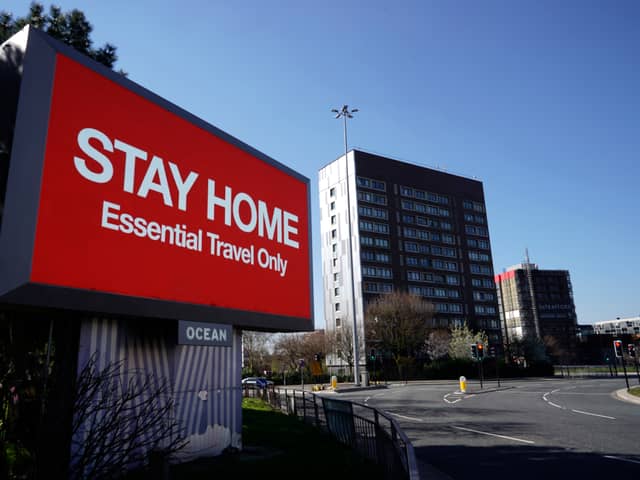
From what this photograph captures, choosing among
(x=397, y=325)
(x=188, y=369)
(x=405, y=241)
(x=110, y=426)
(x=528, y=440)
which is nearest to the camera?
(x=110, y=426)

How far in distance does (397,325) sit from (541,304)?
10296 cm

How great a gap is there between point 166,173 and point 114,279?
Result: 2438mm

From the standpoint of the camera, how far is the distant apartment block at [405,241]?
79625 mm

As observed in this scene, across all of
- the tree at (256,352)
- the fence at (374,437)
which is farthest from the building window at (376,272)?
the fence at (374,437)

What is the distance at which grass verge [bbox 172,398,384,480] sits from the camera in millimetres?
8586

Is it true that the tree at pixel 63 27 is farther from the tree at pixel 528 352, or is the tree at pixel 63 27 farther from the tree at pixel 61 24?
the tree at pixel 528 352

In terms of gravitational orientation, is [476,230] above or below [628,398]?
above

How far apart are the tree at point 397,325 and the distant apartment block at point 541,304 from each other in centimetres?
9040

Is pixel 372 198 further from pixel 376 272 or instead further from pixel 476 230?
pixel 476 230

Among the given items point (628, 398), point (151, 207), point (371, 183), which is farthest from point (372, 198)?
point (151, 207)

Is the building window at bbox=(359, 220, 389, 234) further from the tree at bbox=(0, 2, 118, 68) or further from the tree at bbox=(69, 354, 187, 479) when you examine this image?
the tree at bbox=(69, 354, 187, 479)

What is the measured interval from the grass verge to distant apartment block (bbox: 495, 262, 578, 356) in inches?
5652

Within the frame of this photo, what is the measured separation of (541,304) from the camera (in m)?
147

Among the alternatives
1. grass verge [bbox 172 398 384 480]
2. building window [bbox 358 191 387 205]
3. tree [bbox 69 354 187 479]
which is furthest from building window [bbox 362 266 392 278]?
tree [bbox 69 354 187 479]
